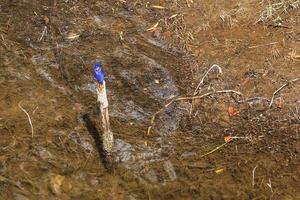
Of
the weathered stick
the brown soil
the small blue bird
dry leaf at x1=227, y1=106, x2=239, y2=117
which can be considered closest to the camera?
the small blue bird

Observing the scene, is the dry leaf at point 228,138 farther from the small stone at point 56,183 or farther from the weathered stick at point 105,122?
the small stone at point 56,183

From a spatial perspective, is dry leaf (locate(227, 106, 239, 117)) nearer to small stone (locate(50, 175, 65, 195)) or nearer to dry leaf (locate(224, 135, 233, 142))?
dry leaf (locate(224, 135, 233, 142))

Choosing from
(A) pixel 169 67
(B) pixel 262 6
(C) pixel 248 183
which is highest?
(B) pixel 262 6

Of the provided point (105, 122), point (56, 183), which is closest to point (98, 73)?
point (105, 122)

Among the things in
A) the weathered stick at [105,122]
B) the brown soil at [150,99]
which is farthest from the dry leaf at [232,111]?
the weathered stick at [105,122]

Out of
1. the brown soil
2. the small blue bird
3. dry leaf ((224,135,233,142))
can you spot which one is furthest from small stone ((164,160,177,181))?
the small blue bird

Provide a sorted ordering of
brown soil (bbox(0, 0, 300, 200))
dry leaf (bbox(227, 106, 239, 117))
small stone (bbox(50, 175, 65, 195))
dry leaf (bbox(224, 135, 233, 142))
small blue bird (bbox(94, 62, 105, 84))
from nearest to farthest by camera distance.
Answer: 1. small blue bird (bbox(94, 62, 105, 84))
2. small stone (bbox(50, 175, 65, 195))
3. brown soil (bbox(0, 0, 300, 200))
4. dry leaf (bbox(224, 135, 233, 142))
5. dry leaf (bbox(227, 106, 239, 117))

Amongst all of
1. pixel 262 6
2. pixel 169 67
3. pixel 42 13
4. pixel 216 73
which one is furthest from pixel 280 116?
pixel 42 13

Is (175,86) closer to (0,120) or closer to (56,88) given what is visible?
(56,88)
